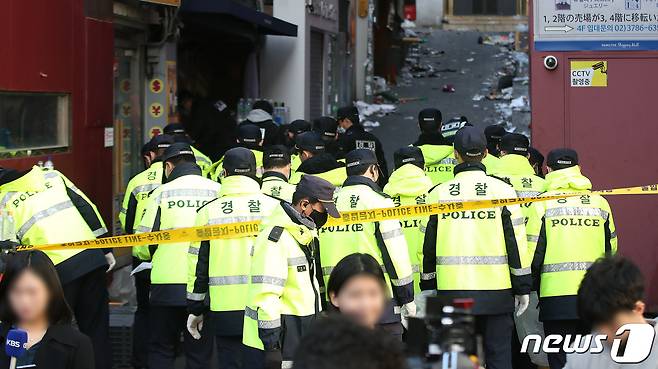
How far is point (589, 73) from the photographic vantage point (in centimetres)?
1116

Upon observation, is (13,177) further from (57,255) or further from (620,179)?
(620,179)

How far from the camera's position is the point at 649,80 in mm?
11141

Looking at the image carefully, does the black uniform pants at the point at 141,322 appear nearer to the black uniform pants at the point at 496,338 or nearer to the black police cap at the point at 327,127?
the black uniform pants at the point at 496,338

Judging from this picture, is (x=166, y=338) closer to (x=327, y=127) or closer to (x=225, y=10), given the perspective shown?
(x=327, y=127)

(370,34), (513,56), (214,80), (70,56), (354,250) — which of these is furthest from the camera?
(513,56)

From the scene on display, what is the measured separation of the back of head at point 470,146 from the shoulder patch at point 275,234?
2.29m

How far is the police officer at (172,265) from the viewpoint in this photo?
8.67 m

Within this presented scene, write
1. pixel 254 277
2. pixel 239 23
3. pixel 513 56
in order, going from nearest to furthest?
pixel 254 277
pixel 239 23
pixel 513 56

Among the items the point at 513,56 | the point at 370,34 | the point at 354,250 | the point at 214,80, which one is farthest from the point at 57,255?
the point at 513,56

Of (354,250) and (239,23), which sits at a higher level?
(239,23)

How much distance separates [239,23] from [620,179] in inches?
319

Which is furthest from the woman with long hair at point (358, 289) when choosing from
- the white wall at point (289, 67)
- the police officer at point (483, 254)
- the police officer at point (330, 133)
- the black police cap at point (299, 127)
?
the white wall at point (289, 67)

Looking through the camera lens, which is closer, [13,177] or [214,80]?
[13,177]

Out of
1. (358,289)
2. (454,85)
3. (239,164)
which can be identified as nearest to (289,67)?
(454,85)
